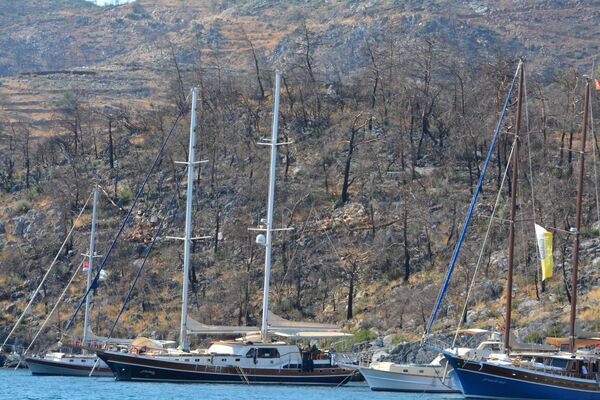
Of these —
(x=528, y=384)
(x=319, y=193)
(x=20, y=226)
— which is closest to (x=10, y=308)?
(x=20, y=226)

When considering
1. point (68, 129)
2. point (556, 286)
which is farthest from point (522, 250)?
point (68, 129)

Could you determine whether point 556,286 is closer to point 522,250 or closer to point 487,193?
point 522,250

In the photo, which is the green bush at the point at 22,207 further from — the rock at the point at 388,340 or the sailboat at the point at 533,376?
the sailboat at the point at 533,376

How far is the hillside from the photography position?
72188mm

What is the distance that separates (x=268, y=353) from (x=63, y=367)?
569 inches

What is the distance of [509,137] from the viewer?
8394cm

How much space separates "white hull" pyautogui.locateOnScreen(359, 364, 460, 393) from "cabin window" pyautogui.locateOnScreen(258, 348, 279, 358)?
14.9 feet

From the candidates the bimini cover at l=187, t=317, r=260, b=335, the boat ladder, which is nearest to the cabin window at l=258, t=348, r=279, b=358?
the boat ladder

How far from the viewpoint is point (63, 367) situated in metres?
65.8

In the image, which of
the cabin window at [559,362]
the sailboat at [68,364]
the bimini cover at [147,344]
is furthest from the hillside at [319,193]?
the bimini cover at [147,344]

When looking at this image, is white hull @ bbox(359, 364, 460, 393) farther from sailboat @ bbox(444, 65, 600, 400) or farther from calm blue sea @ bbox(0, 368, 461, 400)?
sailboat @ bbox(444, 65, 600, 400)

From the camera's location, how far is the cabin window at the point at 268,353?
56.8 meters

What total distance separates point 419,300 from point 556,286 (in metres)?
7.63

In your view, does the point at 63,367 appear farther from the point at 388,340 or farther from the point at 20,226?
the point at 20,226
